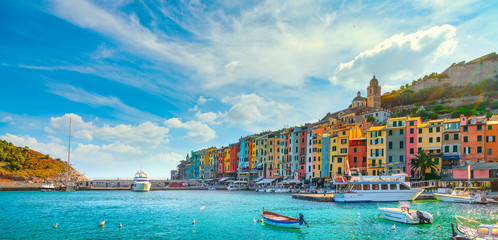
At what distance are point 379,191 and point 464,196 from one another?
34.6ft

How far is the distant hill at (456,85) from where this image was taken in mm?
114875

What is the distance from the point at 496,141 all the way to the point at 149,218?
53426 millimetres

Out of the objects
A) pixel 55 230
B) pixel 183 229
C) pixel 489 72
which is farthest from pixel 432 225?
pixel 489 72

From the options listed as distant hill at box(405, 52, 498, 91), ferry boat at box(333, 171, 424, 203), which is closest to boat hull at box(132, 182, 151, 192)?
ferry boat at box(333, 171, 424, 203)

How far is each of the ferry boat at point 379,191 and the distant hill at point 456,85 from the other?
233 ft

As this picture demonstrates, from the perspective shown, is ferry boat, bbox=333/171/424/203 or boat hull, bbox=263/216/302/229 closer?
boat hull, bbox=263/216/302/229

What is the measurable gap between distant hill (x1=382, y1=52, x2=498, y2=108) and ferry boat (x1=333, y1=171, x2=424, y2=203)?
7112cm

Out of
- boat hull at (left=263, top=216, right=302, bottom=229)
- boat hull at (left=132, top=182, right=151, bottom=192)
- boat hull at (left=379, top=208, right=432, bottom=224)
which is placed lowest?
boat hull at (left=132, top=182, right=151, bottom=192)

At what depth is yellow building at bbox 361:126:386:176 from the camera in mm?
70875

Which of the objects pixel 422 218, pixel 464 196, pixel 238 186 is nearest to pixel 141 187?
pixel 238 186

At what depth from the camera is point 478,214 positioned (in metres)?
35.1

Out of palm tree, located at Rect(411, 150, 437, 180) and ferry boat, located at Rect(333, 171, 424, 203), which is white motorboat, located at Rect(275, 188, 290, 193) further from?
ferry boat, located at Rect(333, 171, 424, 203)

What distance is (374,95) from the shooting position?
134 metres

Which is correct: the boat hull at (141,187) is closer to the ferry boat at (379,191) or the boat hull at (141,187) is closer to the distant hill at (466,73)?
the ferry boat at (379,191)
